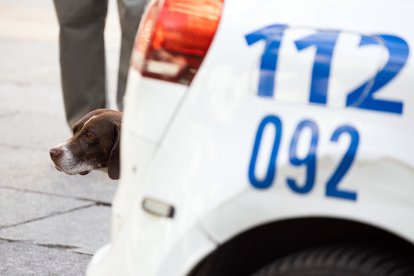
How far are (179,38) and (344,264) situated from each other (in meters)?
0.74

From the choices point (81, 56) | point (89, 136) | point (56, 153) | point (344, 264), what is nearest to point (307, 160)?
point (344, 264)

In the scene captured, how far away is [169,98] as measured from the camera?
104 inches

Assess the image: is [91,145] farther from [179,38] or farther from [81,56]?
[179,38]

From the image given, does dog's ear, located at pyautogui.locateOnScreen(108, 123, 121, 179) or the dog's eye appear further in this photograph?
the dog's eye

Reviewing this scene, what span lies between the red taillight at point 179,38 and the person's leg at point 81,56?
4224mm

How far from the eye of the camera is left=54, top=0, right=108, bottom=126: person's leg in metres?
6.86

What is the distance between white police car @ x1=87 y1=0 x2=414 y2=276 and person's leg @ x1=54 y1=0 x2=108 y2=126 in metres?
4.22

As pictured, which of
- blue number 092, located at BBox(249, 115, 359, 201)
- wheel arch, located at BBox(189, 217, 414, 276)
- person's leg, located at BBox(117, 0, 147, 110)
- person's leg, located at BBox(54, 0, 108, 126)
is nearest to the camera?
blue number 092, located at BBox(249, 115, 359, 201)

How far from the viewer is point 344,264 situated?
2.51 meters

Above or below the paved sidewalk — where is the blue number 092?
above

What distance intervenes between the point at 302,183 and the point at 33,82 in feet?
24.2

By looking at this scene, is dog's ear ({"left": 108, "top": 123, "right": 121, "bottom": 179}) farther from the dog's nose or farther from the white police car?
the white police car

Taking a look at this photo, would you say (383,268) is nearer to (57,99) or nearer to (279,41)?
(279,41)

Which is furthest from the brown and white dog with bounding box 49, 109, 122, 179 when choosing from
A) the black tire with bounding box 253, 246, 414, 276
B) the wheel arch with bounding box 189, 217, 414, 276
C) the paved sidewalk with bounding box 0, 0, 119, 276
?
the black tire with bounding box 253, 246, 414, 276
